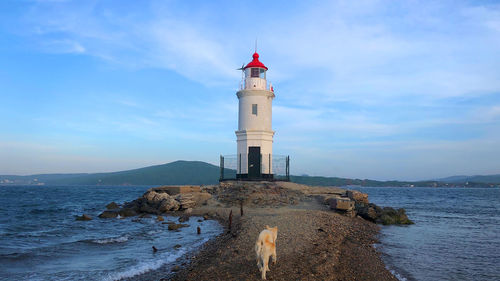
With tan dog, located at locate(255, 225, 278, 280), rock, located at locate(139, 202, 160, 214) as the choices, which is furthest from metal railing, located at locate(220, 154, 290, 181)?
tan dog, located at locate(255, 225, 278, 280)

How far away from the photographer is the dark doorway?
2566 cm

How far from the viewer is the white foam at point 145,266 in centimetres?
873

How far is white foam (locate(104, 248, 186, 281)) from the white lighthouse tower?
14856 millimetres

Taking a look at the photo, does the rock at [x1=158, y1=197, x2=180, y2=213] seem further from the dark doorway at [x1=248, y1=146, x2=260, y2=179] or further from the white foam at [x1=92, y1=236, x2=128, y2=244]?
A: the white foam at [x1=92, y1=236, x2=128, y2=244]

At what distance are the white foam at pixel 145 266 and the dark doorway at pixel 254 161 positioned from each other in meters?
14.8

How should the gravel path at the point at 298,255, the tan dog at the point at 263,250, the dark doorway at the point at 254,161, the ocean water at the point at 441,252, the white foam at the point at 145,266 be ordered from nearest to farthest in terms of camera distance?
1. the tan dog at the point at 263,250
2. the gravel path at the point at 298,255
3. the white foam at the point at 145,266
4. the ocean water at the point at 441,252
5. the dark doorway at the point at 254,161

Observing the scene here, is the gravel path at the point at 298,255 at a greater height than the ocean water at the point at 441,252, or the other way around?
the gravel path at the point at 298,255

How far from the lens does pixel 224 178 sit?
28.1m

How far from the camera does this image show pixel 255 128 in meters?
25.7

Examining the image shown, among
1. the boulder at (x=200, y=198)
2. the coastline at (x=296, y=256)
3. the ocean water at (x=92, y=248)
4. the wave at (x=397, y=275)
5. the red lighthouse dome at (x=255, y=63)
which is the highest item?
the red lighthouse dome at (x=255, y=63)

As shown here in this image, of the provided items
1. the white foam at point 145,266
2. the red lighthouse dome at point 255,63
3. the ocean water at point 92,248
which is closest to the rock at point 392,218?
the ocean water at point 92,248

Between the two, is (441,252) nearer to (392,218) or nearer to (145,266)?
(392,218)

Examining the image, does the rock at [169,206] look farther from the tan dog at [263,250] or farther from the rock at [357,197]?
the tan dog at [263,250]

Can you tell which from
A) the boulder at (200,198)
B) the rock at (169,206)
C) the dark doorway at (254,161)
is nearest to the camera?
the rock at (169,206)
